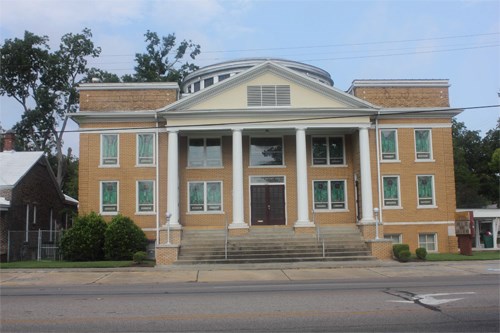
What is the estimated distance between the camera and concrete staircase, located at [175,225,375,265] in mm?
23136

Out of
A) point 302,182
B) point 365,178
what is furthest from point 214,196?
point 365,178

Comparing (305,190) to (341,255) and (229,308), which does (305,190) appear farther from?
(229,308)

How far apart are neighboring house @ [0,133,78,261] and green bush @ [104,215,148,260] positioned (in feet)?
17.9

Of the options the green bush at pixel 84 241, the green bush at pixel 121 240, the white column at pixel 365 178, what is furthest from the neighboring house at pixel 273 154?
the green bush at pixel 84 241

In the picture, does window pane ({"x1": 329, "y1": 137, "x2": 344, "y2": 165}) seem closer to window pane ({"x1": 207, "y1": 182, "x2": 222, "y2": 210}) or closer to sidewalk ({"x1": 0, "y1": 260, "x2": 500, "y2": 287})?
window pane ({"x1": 207, "y1": 182, "x2": 222, "y2": 210})

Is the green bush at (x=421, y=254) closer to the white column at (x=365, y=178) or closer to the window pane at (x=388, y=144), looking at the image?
the white column at (x=365, y=178)

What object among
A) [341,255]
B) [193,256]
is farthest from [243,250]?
[341,255]

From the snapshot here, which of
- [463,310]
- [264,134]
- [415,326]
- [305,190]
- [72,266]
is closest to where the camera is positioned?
[415,326]

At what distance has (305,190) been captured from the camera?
1042 inches

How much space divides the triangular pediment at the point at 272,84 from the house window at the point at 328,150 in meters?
2.86

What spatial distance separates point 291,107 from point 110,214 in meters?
11.3

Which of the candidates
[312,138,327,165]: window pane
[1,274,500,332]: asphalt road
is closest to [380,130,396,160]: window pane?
[312,138,327,165]: window pane

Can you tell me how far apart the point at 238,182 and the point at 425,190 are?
10545 mm

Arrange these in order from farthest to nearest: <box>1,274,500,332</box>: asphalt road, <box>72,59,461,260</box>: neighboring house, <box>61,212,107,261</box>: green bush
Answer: <box>72,59,461,260</box>: neighboring house, <box>61,212,107,261</box>: green bush, <box>1,274,500,332</box>: asphalt road
